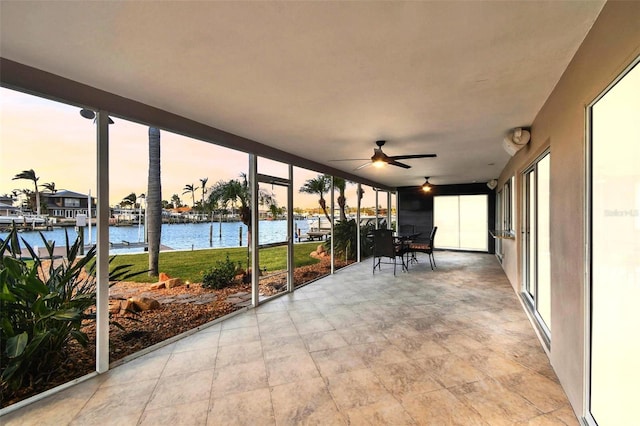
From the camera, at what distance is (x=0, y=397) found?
6.07 feet

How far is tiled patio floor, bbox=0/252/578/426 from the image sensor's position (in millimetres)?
1788

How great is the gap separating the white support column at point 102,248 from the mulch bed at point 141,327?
0.69 ft

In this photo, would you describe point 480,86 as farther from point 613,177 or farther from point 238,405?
point 238,405

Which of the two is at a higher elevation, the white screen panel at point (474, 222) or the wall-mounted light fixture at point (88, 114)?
the wall-mounted light fixture at point (88, 114)

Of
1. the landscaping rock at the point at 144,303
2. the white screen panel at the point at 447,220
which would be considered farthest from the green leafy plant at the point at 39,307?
the white screen panel at the point at 447,220

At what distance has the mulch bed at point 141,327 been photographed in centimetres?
220

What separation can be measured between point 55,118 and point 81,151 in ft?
0.93

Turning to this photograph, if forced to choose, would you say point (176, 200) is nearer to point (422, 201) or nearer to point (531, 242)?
point (531, 242)

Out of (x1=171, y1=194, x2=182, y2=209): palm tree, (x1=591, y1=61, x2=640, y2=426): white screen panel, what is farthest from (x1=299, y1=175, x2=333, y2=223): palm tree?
(x1=591, y1=61, x2=640, y2=426): white screen panel

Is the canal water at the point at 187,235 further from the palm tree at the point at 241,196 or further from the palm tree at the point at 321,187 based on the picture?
the palm tree at the point at 321,187

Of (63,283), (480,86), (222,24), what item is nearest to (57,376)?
(63,283)

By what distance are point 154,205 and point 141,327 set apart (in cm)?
141

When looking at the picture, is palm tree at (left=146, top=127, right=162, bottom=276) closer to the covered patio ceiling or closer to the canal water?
the canal water

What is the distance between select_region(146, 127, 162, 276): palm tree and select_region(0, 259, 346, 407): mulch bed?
1.20ft
